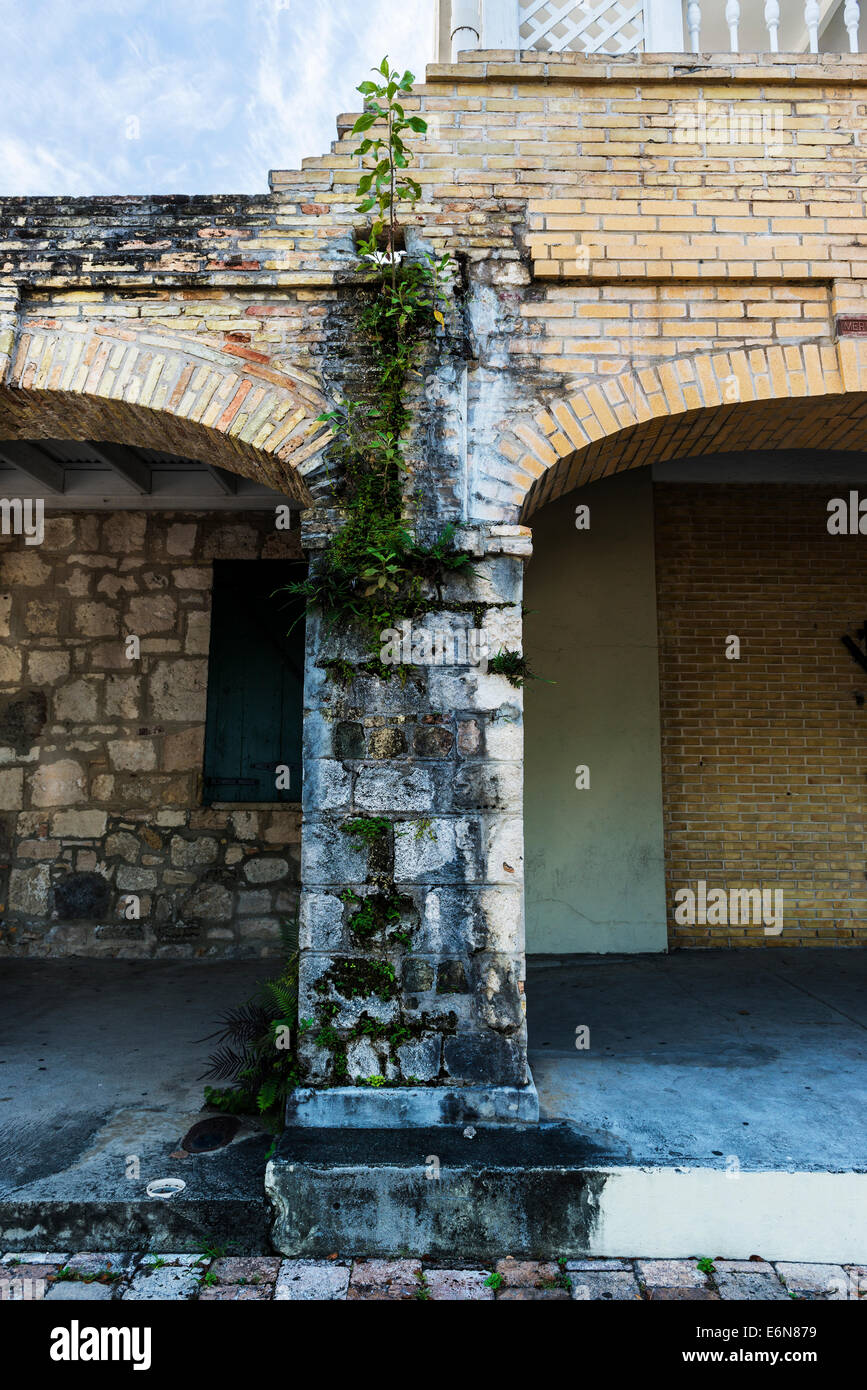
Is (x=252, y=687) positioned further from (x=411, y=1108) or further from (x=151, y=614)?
(x=411, y=1108)

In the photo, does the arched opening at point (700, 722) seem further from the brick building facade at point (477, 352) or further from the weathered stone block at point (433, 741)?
the weathered stone block at point (433, 741)

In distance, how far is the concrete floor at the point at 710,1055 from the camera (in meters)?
2.87

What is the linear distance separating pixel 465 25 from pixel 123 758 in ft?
15.9

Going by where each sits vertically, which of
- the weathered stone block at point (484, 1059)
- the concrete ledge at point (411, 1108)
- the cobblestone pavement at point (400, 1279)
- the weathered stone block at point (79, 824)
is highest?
the weathered stone block at point (79, 824)

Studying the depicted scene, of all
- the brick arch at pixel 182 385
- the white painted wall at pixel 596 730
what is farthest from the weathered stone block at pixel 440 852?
the white painted wall at pixel 596 730

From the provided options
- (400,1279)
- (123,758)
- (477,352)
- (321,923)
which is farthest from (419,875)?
(123,758)

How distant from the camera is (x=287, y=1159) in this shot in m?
2.70

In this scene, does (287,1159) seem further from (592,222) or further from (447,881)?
(592,222)

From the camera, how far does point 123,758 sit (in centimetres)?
603

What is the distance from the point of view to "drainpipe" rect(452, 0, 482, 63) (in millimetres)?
3777

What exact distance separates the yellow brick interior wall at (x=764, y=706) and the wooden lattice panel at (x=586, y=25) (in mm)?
2951

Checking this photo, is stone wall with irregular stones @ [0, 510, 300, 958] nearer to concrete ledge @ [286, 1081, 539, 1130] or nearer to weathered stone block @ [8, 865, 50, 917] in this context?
weathered stone block @ [8, 865, 50, 917]

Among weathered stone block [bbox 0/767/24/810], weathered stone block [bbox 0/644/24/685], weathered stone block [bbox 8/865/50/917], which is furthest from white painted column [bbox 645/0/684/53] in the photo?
weathered stone block [bbox 8/865/50/917]
